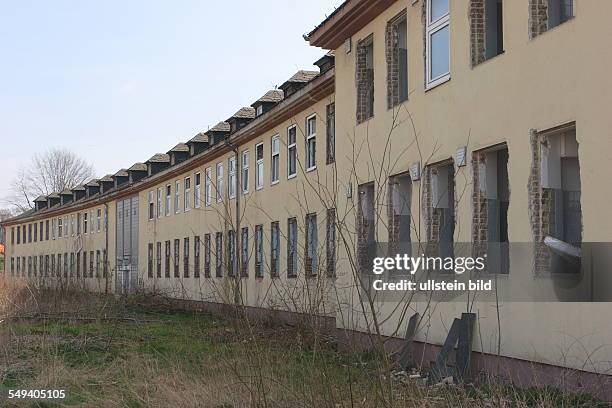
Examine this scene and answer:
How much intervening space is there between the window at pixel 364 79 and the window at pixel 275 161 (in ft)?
34.6

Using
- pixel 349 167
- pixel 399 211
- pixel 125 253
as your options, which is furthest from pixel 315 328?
pixel 125 253

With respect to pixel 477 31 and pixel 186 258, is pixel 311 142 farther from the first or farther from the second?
pixel 186 258

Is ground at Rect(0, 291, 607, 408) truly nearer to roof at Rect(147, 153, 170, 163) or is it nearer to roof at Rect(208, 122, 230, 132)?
roof at Rect(208, 122, 230, 132)

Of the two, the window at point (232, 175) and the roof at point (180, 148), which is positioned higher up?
the roof at point (180, 148)

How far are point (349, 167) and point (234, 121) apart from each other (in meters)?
17.3

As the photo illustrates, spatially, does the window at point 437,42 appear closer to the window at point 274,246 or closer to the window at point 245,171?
the window at point 274,246

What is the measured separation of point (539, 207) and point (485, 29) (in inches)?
122

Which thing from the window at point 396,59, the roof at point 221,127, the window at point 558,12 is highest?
the roof at point 221,127

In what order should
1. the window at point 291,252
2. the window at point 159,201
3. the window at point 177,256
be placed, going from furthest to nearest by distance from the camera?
the window at point 159,201 → the window at point 177,256 → the window at point 291,252

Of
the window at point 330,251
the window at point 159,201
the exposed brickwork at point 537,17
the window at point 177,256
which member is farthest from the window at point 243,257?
the window at point 159,201

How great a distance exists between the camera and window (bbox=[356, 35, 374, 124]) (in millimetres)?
18062

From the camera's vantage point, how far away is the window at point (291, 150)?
26.8 meters

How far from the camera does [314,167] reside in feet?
80.9

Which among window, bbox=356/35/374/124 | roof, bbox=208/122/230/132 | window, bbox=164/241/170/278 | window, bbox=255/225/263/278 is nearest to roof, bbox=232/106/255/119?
roof, bbox=208/122/230/132
